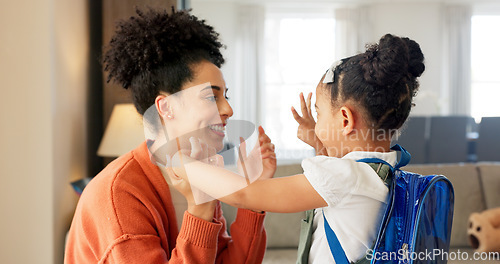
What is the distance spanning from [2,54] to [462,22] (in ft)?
23.5

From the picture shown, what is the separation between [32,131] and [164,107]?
1316mm

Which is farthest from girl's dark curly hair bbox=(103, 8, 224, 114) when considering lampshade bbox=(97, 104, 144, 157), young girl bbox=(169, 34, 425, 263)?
lampshade bbox=(97, 104, 144, 157)

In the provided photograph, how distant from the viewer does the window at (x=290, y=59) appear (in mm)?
7352

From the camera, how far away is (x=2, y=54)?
2033 mm

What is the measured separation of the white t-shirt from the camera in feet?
2.68

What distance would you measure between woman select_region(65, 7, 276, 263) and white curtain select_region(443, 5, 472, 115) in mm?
7258

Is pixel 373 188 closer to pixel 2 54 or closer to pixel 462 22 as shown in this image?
pixel 2 54

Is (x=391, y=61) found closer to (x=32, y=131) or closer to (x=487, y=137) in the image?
(x=32, y=131)

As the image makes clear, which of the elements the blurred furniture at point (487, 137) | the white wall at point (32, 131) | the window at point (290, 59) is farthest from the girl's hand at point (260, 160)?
the window at point (290, 59)

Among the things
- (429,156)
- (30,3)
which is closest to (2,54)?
(30,3)

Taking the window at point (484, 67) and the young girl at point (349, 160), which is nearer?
the young girl at point (349, 160)

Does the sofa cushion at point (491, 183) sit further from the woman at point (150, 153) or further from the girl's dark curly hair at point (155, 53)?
the girl's dark curly hair at point (155, 53)

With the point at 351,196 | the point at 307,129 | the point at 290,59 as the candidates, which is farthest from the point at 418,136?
the point at 351,196

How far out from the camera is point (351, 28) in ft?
24.4
